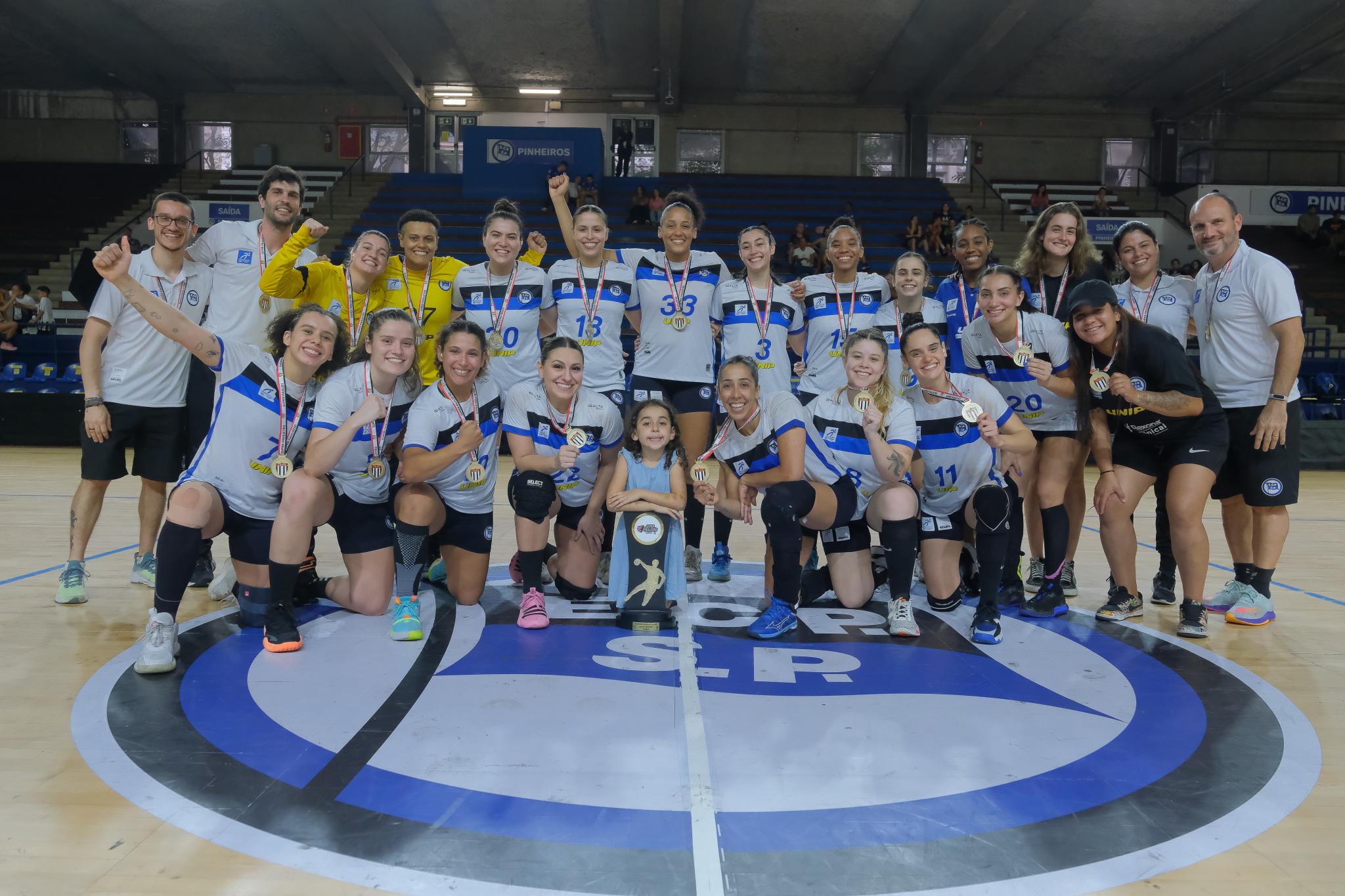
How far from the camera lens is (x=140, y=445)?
4.38m

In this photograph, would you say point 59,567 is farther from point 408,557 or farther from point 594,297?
point 594,297

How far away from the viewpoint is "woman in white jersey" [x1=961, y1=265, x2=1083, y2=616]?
4.10m

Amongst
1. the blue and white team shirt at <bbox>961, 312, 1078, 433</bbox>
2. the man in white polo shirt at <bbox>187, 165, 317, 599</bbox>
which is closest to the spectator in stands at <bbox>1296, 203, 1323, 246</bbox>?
the blue and white team shirt at <bbox>961, 312, 1078, 433</bbox>

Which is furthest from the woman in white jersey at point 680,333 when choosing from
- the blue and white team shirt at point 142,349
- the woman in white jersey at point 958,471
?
the blue and white team shirt at point 142,349

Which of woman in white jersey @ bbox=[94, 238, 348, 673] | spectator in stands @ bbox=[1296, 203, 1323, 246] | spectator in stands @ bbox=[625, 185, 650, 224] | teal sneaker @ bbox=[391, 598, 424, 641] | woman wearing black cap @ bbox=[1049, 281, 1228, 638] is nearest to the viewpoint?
woman in white jersey @ bbox=[94, 238, 348, 673]

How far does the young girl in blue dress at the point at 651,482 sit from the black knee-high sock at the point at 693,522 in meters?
0.75

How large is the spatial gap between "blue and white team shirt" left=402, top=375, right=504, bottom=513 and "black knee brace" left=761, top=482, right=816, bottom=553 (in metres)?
1.22

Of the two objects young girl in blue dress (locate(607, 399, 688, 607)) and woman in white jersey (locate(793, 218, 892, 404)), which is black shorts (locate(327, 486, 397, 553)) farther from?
woman in white jersey (locate(793, 218, 892, 404))

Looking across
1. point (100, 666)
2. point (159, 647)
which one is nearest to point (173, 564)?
point (159, 647)

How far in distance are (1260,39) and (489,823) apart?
20.7m

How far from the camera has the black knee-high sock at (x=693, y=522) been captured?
4.88 meters

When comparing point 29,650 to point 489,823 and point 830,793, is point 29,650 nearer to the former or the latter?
point 489,823

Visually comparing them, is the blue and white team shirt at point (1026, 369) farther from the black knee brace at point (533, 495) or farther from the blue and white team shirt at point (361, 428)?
the blue and white team shirt at point (361, 428)

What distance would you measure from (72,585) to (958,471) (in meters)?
4.00
